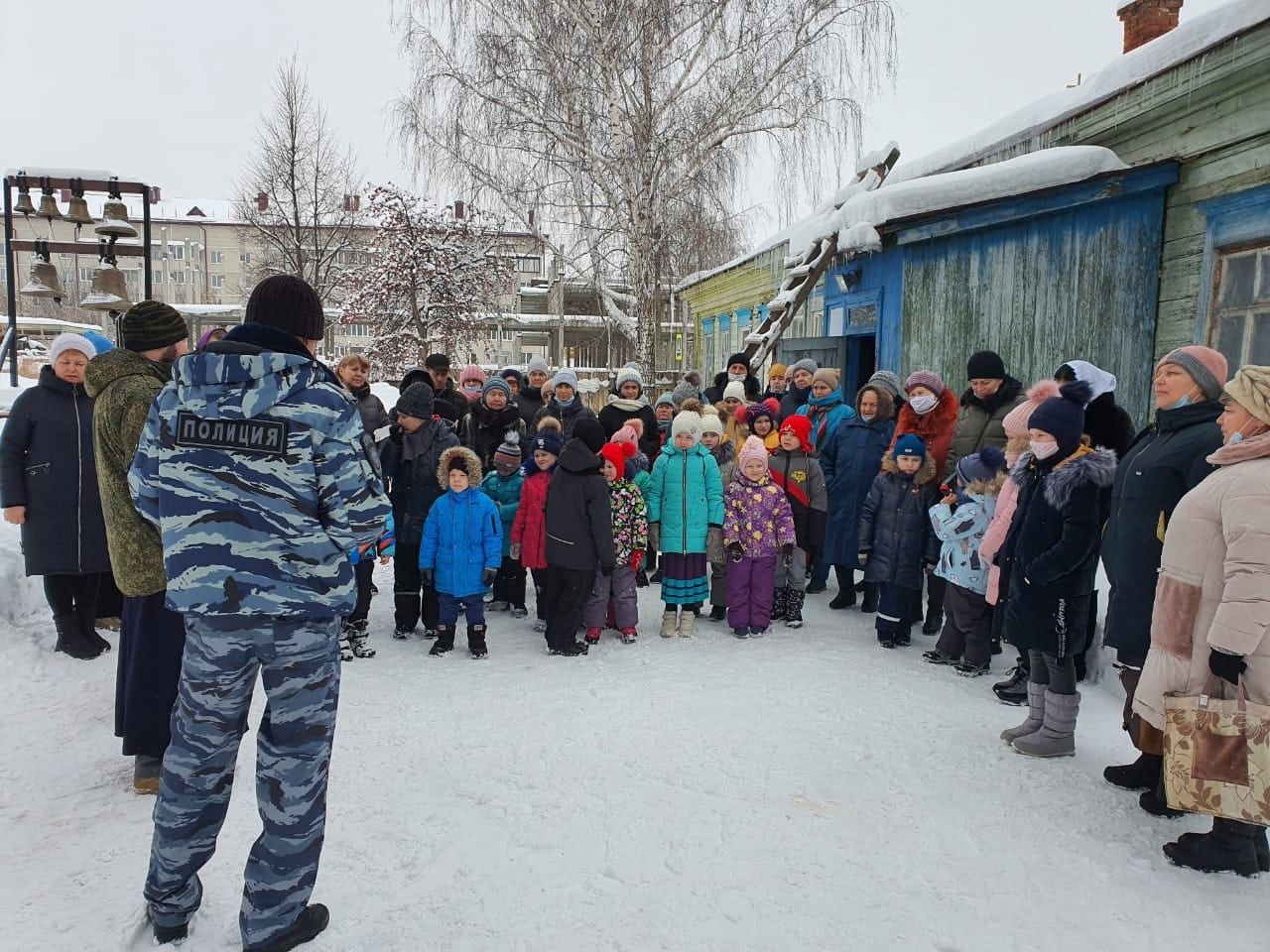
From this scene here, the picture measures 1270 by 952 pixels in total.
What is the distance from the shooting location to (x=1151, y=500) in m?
3.19

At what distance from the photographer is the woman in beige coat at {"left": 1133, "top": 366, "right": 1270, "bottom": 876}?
2.56 meters

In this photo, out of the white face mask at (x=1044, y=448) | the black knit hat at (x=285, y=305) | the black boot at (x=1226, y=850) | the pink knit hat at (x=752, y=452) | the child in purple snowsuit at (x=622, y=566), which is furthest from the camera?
the pink knit hat at (x=752, y=452)

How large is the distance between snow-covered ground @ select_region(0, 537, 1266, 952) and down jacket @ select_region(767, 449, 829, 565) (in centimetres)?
169

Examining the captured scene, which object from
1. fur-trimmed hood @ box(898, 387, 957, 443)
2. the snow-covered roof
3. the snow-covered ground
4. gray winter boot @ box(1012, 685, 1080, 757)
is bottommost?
the snow-covered ground

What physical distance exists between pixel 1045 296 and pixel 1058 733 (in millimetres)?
4657

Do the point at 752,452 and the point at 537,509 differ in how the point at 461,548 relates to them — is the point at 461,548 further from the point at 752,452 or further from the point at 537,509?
the point at 752,452

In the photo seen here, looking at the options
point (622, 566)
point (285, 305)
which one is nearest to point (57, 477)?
point (285, 305)

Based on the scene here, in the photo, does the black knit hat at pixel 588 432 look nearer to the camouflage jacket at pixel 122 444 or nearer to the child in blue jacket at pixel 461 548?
the child in blue jacket at pixel 461 548

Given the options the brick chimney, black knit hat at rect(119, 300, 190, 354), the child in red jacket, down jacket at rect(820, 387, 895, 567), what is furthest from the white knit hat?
the brick chimney


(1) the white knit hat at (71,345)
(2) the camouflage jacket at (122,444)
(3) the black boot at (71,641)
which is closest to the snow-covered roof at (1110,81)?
(2) the camouflage jacket at (122,444)

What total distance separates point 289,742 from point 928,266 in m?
7.96

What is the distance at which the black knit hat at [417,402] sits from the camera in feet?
17.9

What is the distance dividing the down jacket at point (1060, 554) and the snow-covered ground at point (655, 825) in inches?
25.1

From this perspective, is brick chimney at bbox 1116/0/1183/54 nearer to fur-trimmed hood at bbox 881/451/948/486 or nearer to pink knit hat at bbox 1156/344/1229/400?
fur-trimmed hood at bbox 881/451/948/486
